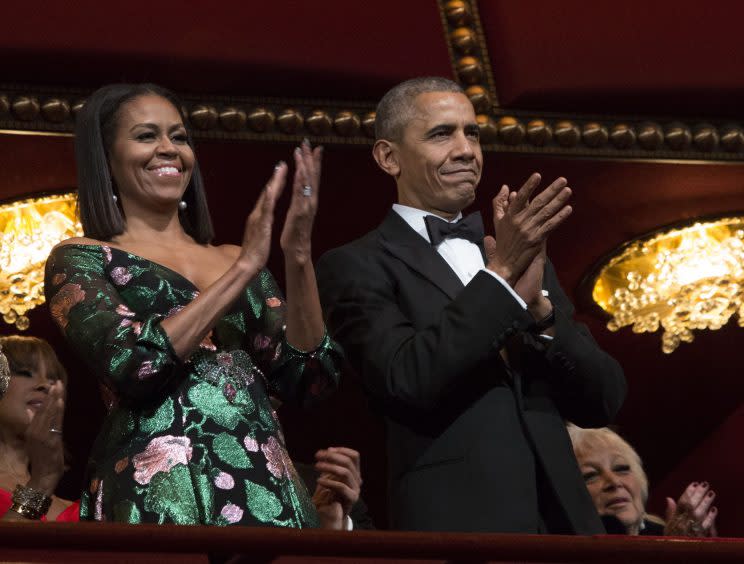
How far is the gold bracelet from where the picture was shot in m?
2.51

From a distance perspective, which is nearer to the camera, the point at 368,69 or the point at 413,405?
the point at 413,405

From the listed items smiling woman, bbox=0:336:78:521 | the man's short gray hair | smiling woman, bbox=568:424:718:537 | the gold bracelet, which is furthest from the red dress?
smiling woman, bbox=568:424:718:537

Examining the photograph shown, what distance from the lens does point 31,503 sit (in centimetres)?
251

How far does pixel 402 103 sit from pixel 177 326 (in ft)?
2.53

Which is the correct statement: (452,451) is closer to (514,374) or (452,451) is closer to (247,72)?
(514,374)

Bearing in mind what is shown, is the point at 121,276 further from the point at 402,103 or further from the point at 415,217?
the point at 402,103

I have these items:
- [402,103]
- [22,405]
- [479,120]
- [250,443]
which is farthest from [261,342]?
[479,120]

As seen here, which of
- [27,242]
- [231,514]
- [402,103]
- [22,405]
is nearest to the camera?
[231,514]

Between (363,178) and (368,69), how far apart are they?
10.9 inches

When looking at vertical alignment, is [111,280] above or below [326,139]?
below

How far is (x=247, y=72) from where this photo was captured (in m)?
3.39

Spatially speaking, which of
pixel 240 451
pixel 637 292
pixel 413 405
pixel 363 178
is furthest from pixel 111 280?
pixel 637 292

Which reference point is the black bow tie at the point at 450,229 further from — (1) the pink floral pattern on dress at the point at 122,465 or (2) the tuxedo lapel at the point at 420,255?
(1) the pink floral pattern on dress at the point at 122,465

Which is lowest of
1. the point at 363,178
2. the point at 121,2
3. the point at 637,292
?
the point at 637,292
